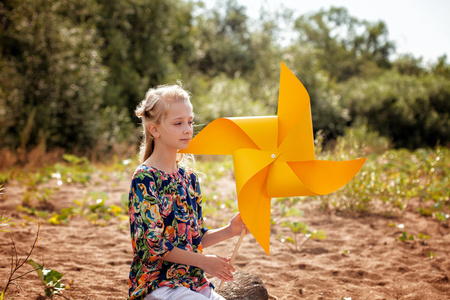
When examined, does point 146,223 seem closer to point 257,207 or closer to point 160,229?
point 160,229

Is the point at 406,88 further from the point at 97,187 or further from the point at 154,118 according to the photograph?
the point at 154,118

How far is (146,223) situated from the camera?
6.64ft

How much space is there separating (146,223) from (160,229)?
84 mm

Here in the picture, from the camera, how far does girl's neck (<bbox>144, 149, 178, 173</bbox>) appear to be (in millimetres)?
2246

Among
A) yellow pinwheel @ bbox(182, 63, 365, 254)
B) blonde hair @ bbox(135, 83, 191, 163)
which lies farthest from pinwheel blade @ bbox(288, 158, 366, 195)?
blonde hair @ bbox(135, 83, 191, 163)

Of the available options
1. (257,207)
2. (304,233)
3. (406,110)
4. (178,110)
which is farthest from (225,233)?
(406,110)

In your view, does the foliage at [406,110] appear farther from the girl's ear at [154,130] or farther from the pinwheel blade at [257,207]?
the girl's ear at [154,130]

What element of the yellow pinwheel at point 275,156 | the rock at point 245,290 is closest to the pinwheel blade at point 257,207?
the yellow pinwheel at point 275,156

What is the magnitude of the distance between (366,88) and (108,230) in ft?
57.6

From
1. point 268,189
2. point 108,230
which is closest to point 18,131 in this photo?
point 108,230

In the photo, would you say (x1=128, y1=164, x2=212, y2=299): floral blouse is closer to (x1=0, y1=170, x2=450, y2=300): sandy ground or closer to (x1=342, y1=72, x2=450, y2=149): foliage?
(x1=0, y1=170, x2=450, y2=300): sandy ground

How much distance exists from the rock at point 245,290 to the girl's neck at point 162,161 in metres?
1.07

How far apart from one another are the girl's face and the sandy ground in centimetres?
147

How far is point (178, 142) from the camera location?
88.6 inches
